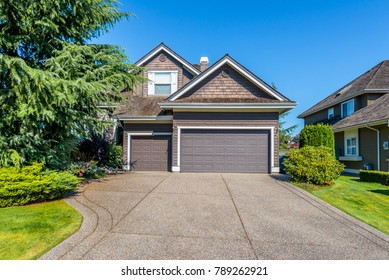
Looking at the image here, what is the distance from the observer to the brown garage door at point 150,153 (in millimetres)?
12023

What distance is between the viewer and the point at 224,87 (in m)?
11.6

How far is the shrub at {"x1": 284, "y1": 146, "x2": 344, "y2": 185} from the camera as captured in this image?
8.03m

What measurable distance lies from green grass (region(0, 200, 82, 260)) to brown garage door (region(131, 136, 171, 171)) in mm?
6788

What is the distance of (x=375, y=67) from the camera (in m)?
18.0

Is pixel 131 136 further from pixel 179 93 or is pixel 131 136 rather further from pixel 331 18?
pixel 331 18

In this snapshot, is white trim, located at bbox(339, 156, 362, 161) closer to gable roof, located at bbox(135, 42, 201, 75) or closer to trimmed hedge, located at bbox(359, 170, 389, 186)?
trimmed hedge, located at bbox(359, 170, 389, 186)

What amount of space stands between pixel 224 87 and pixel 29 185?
378 inches

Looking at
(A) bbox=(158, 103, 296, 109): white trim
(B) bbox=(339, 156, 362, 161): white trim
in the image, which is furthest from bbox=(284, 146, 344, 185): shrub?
(B) bbox=(339, 156, 362, 161): white trim

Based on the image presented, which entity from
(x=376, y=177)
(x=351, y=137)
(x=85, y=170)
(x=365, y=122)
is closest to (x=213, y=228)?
(x=85, y=170)

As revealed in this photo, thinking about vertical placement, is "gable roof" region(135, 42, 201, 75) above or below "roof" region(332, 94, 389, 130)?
above

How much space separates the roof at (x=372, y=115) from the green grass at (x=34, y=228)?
14910 millimetres
